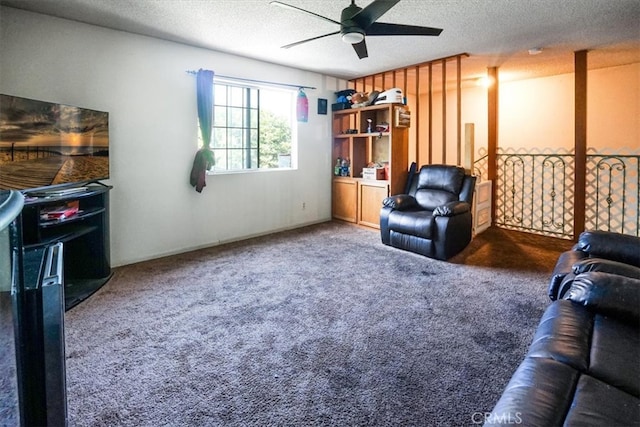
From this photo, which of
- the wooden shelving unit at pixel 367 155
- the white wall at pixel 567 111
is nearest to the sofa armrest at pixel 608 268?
the wooden shelving unit at pixel 367 155

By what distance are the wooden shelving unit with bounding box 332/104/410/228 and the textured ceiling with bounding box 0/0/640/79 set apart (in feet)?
2.67

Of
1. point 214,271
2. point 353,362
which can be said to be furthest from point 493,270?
point 214,271

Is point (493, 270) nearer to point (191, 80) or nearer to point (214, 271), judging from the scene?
point (214, 271)

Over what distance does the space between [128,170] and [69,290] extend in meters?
1.32

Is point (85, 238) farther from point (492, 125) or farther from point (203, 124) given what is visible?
point (492, 125)

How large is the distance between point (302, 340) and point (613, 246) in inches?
74.4

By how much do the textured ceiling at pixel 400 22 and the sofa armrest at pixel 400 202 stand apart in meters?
1.75

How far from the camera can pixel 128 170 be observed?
3662 mm

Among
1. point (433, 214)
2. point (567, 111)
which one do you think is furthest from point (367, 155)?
point (567, 111)

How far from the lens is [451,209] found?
3.71m

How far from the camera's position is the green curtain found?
406 centimetres

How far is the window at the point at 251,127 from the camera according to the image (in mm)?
4523

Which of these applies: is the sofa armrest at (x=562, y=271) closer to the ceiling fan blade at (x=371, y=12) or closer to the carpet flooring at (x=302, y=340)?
the carpet flooring at (x=302, y=340)

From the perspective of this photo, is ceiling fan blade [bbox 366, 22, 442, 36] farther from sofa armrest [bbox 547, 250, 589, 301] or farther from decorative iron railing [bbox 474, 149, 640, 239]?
decorative iron railing [bbox 474, 149, 640, 239]
